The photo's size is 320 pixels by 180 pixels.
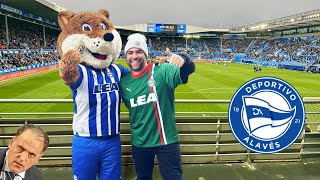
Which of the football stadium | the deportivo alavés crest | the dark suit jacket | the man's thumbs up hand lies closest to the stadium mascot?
the football stadium

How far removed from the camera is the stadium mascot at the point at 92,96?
9.92 feet

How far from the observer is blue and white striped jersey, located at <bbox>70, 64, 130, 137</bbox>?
3.04 m

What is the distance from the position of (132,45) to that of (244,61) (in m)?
63.5

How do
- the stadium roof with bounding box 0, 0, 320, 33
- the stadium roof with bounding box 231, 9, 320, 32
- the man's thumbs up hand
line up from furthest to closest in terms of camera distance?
the stadium roof with bounding box 231, 9, 320, 32
the stadium roof with bounding box 0, 0, 320, 33
the man's thumbs up hand

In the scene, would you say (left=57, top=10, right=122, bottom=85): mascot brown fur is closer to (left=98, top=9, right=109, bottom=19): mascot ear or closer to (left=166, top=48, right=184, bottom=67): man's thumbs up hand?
(left=98, top=9, right=109, bottom=19): mascot ear

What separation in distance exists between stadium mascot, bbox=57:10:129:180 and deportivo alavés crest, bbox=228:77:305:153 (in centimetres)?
171

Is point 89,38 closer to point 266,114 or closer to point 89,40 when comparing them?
point 89,40

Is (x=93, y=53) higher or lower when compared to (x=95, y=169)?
higher

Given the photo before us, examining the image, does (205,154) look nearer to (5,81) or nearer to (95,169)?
(95,169)

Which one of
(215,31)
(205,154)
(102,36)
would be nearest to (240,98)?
(205,154)

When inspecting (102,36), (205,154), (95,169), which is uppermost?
(102,36)

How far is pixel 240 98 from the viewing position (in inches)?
151

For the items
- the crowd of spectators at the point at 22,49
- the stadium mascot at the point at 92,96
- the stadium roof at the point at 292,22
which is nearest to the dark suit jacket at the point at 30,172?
the stadium mascot at the point at 92,96

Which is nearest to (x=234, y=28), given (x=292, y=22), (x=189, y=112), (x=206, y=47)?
(x=206, y=47)
